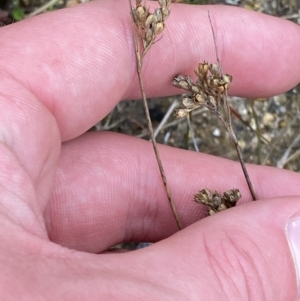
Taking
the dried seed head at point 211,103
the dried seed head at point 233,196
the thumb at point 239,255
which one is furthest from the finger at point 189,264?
the dried seed head at point 211,103

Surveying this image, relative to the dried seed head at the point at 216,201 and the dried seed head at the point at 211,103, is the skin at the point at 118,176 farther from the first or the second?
the dried seed head at the point at 211,103

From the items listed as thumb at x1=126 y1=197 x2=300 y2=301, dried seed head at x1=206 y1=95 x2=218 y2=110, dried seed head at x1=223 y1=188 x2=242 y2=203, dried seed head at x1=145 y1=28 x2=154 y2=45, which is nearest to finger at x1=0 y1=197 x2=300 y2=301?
thumb at x1=126 y1=197 x2=300 y2=301

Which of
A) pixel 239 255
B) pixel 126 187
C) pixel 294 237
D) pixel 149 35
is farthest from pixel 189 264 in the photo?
pixel 126 187

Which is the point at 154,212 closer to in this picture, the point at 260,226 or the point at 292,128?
the point at 260,226

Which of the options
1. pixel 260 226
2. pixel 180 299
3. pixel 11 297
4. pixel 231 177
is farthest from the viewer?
pixel 231 177

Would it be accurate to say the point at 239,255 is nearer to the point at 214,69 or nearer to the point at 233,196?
the point at 233,196

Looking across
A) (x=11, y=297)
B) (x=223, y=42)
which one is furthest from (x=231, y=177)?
(x=11, y=297)
